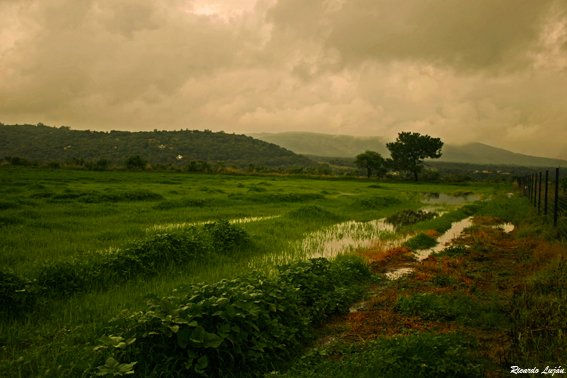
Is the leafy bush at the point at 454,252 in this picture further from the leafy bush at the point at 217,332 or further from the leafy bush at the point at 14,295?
the leafy bush at the point at 14,295

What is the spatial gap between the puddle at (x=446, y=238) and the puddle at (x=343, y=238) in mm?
2121

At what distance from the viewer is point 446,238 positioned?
1817 cm

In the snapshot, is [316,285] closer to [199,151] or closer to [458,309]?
[458,309]

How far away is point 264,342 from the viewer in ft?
19.9

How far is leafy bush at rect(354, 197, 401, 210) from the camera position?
30.1m

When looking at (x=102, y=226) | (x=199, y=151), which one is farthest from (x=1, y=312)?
(x=199, y=151)

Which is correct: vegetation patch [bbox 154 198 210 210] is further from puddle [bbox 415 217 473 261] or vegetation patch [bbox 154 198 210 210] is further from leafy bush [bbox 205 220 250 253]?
puddle [bbox 415 217 473 261]

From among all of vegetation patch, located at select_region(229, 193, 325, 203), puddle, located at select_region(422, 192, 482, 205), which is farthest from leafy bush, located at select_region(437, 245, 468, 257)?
puddle, located at select_region(422, 192, 482, 205)

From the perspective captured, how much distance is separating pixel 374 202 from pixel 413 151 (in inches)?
2351

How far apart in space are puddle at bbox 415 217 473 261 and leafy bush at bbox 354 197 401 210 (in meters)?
7.11

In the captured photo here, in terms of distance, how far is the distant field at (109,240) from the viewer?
20.8ft

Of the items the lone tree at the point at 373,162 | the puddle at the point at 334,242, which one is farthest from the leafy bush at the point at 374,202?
the lone tree at the point at 373,162

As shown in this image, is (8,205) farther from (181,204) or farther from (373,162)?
(373,162)

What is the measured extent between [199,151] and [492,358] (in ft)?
526
